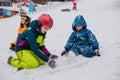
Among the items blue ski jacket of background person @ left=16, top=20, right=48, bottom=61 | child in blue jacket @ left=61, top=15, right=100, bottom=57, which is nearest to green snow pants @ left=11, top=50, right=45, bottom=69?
blue ski jacket of background person @ left=16, top=20, right=48, bottom=61

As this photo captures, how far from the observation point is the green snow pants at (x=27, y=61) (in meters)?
5.22

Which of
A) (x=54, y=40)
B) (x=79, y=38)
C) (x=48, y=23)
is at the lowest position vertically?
(x=54, y=40)

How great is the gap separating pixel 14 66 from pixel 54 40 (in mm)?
2743

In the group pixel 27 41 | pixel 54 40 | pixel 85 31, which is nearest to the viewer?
pixel 27 41

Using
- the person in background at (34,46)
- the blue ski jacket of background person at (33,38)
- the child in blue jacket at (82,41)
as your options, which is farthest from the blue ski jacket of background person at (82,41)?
the blue ski jacket of background person at (33,38)

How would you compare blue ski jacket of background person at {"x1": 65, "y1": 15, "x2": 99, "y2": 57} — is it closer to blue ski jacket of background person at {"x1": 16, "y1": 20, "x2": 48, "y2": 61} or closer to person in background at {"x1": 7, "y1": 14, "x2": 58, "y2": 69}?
person in background at {"x1": 7, "y1": 14, "x2": 58, "y2": 69}

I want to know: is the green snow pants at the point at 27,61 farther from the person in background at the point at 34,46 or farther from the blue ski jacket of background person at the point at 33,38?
the blue ski jacket of background person at the point at 33,38

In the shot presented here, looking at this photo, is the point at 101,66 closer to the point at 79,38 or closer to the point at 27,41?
the point at 79,38

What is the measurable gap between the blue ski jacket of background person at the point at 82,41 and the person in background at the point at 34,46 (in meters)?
0.67

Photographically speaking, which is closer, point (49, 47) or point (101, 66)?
point (101, 66)

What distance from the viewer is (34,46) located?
16.9ft

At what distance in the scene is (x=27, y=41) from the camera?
5.38 meters

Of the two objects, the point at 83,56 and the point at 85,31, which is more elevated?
the point at 85,31

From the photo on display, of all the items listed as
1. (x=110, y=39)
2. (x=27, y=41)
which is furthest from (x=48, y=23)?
(x=110, y=39)
